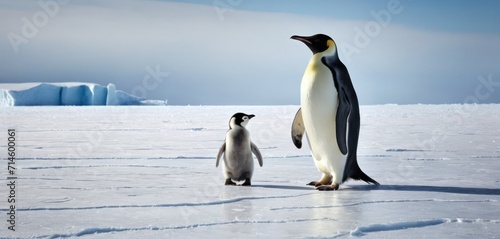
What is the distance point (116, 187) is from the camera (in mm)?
4543

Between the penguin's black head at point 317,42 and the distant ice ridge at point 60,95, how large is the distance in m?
36.2

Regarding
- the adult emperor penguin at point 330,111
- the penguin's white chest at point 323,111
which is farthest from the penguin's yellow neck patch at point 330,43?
the penguin's white chest at point 323,111

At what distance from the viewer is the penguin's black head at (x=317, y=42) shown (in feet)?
15.3

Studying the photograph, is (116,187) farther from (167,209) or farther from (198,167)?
(198,167)

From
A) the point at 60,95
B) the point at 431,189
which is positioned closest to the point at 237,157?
the point at 431,189

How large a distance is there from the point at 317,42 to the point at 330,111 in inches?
23.2

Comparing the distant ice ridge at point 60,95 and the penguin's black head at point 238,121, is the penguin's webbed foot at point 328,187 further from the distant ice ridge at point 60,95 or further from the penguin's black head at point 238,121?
the distant ice ridge at point 60,95

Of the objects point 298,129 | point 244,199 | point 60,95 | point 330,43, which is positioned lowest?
point 244,199

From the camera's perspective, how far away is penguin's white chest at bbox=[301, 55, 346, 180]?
456 cm

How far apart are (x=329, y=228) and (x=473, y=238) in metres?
0.69

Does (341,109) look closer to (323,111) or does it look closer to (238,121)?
(323,111)

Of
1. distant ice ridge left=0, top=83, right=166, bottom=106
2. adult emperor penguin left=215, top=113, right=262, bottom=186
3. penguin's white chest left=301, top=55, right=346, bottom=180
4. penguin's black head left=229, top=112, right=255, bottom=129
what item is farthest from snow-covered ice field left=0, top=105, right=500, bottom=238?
distant ice ridge left=0, top=83, right=166, bottom=106

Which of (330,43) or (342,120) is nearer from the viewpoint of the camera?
(342,120)

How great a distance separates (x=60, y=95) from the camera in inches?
1661
